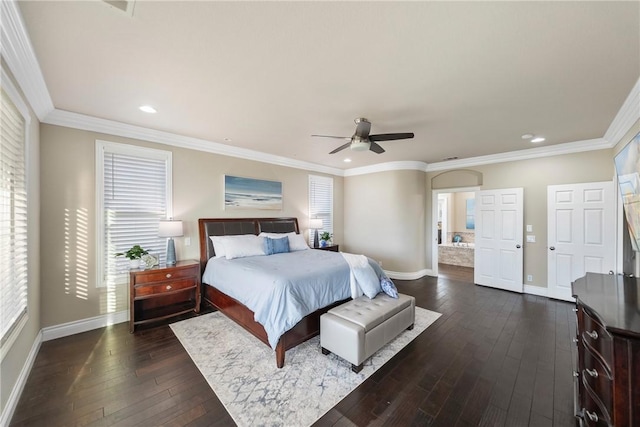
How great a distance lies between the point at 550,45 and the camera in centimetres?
179

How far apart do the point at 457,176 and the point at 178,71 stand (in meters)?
5.75

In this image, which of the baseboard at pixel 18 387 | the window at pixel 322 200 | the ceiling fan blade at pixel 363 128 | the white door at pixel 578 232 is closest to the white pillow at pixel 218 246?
the baseboard at pixel 18 387

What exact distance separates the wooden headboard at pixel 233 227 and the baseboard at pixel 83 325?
1.19 metres

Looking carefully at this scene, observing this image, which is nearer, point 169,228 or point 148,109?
Result: point 148,109

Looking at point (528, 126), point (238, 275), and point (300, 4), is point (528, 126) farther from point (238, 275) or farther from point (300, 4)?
point (238, 275)

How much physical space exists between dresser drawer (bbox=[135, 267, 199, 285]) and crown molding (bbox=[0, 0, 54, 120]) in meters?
2.16

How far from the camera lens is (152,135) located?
3697 mm

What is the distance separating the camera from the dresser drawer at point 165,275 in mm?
3189

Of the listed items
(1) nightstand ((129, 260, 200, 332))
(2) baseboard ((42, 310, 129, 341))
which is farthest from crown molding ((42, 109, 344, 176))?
(2) baseboard ((42, 310, 129, 341))

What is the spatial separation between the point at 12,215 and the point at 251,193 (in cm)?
316

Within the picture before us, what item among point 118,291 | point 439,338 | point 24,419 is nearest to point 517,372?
point 439,338

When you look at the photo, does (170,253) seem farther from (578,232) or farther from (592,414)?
(578,232)

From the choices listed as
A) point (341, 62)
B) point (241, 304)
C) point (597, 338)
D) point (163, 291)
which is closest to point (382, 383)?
point (597, 338)

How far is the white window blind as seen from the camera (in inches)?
72.3
